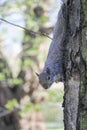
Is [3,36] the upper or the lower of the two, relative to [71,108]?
upper

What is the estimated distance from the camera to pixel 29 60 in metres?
6.96

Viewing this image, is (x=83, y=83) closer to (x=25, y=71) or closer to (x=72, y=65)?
(x=72, y=65)

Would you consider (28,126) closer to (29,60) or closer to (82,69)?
(29,60)

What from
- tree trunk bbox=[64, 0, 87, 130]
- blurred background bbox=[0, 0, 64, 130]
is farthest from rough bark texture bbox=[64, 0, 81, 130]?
blurred background bbox=[0, 0, 64, 130]

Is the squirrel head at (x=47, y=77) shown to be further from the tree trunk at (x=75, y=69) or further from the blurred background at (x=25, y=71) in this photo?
the blurred background at (x=25, y=71)

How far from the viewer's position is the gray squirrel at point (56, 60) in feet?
4.03

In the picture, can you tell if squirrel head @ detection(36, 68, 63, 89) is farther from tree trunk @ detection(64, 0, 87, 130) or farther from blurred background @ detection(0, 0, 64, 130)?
blurred background @ detection(0, 0, 64, 130)

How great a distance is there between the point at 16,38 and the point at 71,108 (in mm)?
5747

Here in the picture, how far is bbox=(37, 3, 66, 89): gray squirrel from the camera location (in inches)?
48.3

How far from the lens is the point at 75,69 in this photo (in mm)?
1178

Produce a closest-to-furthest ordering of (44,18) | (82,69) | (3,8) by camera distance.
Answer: (82,69) → (3,8) → (44,18)

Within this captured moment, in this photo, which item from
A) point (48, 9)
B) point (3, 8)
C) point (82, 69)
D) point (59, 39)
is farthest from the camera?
point (48, 9)

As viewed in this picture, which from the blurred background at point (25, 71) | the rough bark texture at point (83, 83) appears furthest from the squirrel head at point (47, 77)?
the blurred background at point (25, 71)

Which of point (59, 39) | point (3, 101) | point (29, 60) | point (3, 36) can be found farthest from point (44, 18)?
point (59, 39)
